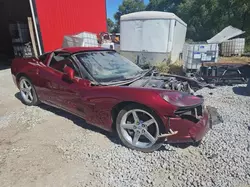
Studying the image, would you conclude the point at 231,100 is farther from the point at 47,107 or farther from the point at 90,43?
the point at 90,43

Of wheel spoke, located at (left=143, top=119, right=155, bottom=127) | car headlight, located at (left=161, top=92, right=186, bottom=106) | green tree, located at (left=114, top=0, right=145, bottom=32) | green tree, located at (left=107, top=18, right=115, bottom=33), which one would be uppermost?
green tree, located at (left=114, top=0, right=145, bottom=32)

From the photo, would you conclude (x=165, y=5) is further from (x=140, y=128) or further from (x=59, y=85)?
(x=140, y=128)

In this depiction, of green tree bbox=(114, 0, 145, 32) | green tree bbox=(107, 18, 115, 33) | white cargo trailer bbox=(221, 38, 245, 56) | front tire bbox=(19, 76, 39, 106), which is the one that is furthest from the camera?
green tree bbox=(114, 0, 145, 32)

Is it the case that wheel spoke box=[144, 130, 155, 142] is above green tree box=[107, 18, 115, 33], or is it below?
below

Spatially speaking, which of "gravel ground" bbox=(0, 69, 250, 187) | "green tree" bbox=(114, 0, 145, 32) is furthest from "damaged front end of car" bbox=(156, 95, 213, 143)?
"green tree" bbox=(114, 0, 145, 32)

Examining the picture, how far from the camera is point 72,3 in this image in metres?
10.4

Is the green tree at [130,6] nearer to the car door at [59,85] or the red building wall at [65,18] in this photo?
the red building wall at [65,18]

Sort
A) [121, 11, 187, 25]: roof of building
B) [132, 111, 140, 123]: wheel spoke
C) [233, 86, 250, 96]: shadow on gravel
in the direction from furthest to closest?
[121, 11, 187, 25]: roof of building → [233, 86, 250, 96]: shadow on gravel → [132, 111, 140, 123]: wheel spoke

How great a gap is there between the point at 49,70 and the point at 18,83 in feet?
4.47

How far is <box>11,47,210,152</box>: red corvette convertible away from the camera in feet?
8.16

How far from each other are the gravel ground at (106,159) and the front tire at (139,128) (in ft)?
0.41

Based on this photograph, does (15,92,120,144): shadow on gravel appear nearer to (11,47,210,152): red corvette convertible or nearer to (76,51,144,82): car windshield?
(11,47,210,152): red corvette convertible

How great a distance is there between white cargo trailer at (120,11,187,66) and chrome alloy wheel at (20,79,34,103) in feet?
15.7

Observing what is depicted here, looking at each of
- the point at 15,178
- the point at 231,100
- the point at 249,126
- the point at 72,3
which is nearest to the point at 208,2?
the point at 72,3
